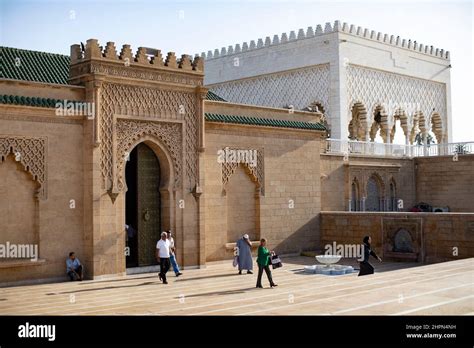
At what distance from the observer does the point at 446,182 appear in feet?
76.9

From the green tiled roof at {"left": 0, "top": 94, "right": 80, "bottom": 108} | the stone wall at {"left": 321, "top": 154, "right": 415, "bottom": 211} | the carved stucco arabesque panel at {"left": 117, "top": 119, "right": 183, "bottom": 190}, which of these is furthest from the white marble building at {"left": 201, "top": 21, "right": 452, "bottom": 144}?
the green tiled roof at {"left": 0, "top": 94, "right": 80, "bottom": 108}

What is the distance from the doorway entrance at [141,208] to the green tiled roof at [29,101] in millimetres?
2430

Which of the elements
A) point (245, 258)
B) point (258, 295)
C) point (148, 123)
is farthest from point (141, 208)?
point (258, 295)

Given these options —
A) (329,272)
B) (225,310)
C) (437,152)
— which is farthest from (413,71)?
(225,310)

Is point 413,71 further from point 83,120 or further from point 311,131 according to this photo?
point 83,120

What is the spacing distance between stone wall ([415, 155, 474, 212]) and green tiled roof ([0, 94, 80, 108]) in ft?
50.3

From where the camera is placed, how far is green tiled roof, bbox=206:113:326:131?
637 inches

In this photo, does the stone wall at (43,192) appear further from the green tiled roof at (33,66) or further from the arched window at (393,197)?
the arched window at (393,197)

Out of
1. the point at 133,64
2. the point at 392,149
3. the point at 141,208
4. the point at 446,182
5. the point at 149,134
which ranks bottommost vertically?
the point at 141,208

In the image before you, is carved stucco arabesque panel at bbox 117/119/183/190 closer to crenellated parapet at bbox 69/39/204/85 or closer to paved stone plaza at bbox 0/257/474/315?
crenellated parapet at bbox 69/39/204/85

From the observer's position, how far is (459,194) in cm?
2294

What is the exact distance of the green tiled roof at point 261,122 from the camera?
53.1 feet

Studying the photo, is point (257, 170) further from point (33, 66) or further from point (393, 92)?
point (393, 92)

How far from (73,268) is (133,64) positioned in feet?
15.5
